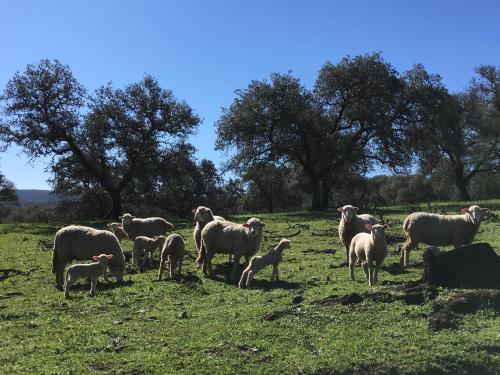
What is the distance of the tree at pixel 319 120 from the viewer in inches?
1547

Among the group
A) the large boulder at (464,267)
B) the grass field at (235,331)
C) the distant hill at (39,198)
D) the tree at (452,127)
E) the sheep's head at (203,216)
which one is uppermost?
the tree at (452,127)

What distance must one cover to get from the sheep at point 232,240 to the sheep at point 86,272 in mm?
2987

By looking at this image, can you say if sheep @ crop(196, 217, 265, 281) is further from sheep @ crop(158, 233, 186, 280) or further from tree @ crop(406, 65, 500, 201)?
tree @ crop(406, 65, 500, 201)

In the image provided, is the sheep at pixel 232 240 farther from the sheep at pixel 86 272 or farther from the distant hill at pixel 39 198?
the distant hill at pixel 39 198

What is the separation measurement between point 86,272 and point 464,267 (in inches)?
334

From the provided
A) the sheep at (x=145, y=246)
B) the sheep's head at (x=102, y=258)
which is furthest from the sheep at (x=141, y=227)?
the sheep's head at (x=102, y=258)

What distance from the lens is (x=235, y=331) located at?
28.1ft

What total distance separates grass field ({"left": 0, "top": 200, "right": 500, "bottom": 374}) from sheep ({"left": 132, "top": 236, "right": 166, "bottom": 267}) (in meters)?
2.21

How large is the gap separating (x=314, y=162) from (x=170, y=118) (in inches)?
442

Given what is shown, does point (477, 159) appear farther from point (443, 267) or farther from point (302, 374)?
point (302, 374)

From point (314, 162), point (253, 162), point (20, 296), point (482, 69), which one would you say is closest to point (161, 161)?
point (253, 162)

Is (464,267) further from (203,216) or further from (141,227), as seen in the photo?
(141,227)

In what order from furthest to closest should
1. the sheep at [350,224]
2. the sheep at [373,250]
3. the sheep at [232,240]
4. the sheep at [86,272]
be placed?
the sheep at [350,224] → the sheep at [232,240] → the sheep at [86,272] → the sheep at [373,250]

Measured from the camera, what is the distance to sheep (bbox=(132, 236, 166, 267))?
16031 mm
